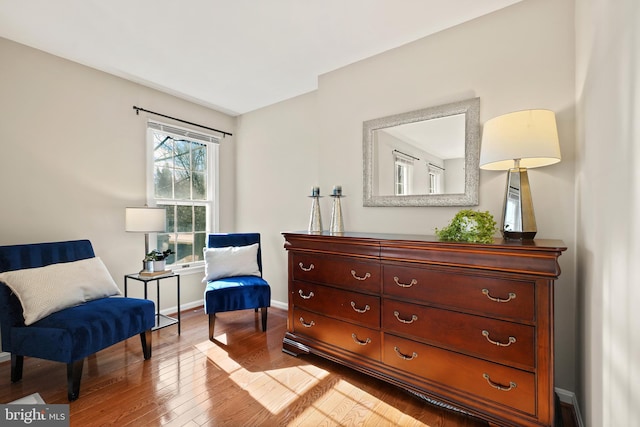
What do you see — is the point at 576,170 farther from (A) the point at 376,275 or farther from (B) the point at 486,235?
(A) the point at 376,275

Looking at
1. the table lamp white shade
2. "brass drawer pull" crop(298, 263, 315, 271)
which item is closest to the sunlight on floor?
"brass drawer pull" crop(298, 263, 315, 271)

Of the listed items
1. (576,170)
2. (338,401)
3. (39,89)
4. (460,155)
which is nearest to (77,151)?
(39,89)

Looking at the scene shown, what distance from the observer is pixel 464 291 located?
164cm

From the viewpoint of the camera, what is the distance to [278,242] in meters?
3.66

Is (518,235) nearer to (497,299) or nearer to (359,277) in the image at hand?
(497,299)

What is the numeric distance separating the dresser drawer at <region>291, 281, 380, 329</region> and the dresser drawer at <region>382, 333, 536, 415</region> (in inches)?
7.0

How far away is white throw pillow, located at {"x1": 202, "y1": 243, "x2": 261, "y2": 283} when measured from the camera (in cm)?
306

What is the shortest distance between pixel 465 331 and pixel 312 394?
3.49 ft

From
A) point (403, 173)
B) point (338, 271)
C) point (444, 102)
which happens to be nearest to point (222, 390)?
point (338, 271)

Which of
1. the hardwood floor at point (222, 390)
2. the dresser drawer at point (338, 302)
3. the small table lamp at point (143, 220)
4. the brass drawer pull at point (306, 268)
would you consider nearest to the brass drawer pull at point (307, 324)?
the dresser drawer at point (338, 302)

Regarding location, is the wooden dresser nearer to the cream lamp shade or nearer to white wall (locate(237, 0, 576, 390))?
white wall (locate(237, 0, 576, 390))

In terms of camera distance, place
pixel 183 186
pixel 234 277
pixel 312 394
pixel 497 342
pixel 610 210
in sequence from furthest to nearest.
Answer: pixel 183 186, pixel 234 277, pixel 312 394, pixel 497 342, pixel 610 210

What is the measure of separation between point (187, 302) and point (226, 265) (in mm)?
999

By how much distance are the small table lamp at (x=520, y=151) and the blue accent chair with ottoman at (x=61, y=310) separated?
2676 mm
